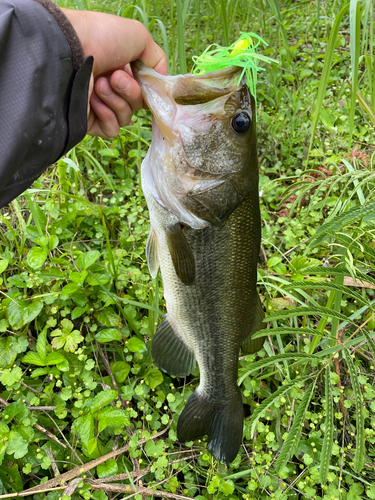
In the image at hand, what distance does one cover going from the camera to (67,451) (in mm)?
1754

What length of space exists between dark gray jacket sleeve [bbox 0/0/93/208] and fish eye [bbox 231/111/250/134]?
563 millimetres

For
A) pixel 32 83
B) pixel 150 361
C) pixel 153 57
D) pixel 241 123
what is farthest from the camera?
pixel 150 361

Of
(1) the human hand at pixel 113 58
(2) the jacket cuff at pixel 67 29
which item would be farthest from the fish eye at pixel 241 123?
(2) the jacket cuff at pixel 67 29

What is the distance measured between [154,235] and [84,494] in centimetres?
125

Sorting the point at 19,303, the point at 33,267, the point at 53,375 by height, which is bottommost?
the point at 53,375

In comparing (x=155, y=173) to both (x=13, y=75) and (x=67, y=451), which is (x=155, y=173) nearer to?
(x=13, y=75)

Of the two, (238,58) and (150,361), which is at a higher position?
(238,58)

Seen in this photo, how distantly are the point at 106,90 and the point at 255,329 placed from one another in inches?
→ 52.6

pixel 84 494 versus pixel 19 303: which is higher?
pixel 19 303

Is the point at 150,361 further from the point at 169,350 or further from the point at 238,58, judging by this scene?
the point at 238,58

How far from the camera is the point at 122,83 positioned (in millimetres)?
1435

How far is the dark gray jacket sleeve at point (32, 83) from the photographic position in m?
1.04

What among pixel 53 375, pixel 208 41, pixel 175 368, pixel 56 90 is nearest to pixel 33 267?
pixel 53 375

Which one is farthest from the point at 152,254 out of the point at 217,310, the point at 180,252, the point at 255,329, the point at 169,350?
the point at 255,329
